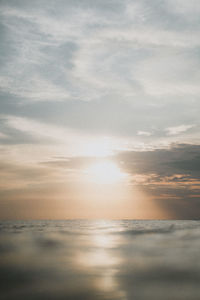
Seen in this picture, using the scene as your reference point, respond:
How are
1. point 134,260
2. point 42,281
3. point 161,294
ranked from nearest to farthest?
1. point 161,294
2. point 42,281
3. point 134,260

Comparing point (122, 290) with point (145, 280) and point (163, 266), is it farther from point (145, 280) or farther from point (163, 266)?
point (163, 266)

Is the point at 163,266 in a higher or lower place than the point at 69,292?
lower

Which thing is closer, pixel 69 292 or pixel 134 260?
pixel 69 292

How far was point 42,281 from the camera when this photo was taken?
15.1 m

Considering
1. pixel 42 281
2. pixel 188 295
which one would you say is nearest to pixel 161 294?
pixel 188 295

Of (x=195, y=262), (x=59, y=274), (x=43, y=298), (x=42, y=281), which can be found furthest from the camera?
(x=195, y=262)

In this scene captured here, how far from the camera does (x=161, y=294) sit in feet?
41.2

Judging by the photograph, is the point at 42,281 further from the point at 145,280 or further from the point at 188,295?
the point at 188,295

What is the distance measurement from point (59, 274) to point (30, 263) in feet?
16.6

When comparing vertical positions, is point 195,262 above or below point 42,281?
below

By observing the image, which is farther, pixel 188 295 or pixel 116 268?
pixel 116 268

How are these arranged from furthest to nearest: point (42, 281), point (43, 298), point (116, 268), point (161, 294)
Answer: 1. point (116, 268)
2. point (42, 281)
3. point (161, 294)
4. point (43, 298)

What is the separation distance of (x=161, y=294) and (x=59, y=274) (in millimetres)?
7354

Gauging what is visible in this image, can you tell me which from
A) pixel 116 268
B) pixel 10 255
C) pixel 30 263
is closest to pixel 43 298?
pixel 116 268
